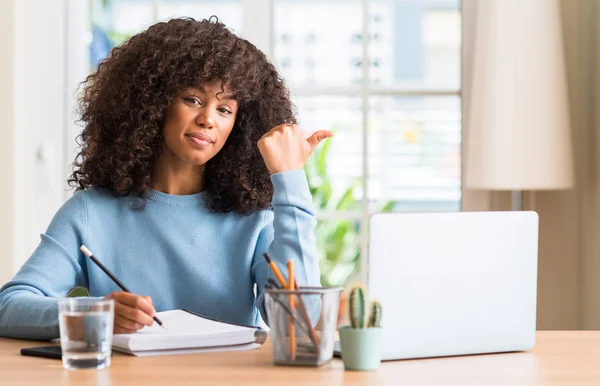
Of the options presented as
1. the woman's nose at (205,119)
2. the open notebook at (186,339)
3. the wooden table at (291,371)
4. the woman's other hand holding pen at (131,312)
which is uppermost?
the woman's nose at (205,119)

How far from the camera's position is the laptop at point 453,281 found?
4.73 feet

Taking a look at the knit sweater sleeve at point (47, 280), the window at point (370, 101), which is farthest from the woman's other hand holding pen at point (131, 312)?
the window at point (370, 101)

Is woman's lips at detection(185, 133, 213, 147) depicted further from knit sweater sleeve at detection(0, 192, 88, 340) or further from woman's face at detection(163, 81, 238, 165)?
knit sweater sleeve at detection(0, 192, 88, 340)

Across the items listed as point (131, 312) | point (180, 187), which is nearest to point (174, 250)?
point (180, 187)

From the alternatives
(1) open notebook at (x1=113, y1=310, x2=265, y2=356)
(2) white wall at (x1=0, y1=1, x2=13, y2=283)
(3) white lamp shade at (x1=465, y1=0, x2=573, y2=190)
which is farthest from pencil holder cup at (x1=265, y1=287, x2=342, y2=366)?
(2) white wall at (x1=0, y1=1, x2=13, y2=283)

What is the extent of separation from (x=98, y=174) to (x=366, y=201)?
1.63m

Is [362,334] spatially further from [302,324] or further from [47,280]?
[47,280]

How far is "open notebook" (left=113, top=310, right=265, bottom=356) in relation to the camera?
152 cm

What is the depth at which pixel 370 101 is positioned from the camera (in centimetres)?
Answer: 486

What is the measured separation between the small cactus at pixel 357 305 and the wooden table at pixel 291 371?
0.07 m

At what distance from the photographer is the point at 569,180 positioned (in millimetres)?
3082

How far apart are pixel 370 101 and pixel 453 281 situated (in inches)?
135

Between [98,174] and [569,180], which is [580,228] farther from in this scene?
[98,174]

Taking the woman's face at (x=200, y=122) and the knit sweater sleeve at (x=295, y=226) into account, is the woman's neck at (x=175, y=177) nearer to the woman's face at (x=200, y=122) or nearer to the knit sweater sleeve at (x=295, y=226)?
the woman's face at (x=200, y=122)
